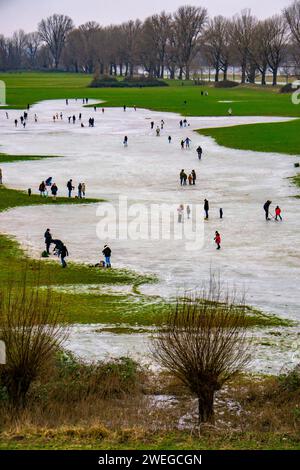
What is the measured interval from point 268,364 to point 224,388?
217 centimetres

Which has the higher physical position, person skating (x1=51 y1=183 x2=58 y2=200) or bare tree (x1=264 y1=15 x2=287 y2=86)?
bare tree (x1=264 y1=15 x2=287 y2=86)

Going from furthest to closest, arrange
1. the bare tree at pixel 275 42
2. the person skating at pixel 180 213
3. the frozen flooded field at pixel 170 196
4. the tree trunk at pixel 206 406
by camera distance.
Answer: the bare tree at pixel 275 42 → the person skating at pixel 180 213 → the frozen flooded field at pixel 170 196 → the tree trunk at pixel 206 406

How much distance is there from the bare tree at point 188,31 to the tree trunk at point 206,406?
178269 mm

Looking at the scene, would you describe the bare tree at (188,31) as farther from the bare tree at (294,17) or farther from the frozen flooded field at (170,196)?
the frozen flooded field at (170,196)

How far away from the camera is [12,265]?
33.1 m

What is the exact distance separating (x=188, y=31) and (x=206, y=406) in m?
184

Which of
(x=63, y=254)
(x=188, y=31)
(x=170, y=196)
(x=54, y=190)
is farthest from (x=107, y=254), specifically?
(x=188, y=31)

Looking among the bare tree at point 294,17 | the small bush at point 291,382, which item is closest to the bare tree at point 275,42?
the bare tree at point 294,17

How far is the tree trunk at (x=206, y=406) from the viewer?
58.3 feet

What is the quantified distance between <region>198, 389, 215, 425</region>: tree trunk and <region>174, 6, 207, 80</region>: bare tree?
17827 cm

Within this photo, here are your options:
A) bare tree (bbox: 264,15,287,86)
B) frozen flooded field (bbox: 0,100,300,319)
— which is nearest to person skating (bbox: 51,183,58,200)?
frozen flooded field (bbox: 0,100,300,319)

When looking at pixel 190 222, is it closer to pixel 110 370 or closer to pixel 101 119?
pixel 110 370

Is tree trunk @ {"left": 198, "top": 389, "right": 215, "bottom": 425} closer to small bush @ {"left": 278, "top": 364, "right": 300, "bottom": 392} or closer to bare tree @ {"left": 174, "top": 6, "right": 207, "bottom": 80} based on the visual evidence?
small bush @ {"left": 278, "top": 364, "right": 300, "bottom": 392}

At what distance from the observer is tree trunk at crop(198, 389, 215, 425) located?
17766mm
